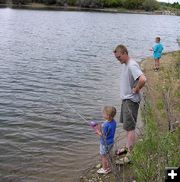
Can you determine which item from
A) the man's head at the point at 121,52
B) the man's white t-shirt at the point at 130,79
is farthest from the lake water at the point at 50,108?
the man's head at the point at 121,52

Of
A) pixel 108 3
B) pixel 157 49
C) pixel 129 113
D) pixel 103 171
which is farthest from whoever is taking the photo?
pixel 108 3

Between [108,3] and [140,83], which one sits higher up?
[108,3]

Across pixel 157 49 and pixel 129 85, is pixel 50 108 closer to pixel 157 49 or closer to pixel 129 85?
pixel 129 85

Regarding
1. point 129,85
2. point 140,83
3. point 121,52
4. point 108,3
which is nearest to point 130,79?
point 129,85

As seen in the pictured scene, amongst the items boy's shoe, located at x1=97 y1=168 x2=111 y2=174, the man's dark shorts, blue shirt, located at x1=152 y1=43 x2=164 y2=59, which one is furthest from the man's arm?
blue shirt, located at x1=152 y1=43 x2=164 y2=59

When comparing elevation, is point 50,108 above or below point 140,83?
below

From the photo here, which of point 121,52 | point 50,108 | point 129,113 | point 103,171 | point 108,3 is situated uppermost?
point 108,3

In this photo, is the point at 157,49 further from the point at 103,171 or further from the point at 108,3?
the point at 108,3

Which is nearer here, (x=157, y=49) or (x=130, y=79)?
(x=130, y=79)

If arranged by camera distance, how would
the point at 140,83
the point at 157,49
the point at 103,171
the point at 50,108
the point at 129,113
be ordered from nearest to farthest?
the point at 140,83 → the point at 129,113 → the point at 103,171 → the point at 50,108 → the point at 157,49

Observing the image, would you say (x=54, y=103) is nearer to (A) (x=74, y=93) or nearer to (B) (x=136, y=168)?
(A) (x=74, y=93)

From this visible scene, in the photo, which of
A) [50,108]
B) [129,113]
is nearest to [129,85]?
[129,113]

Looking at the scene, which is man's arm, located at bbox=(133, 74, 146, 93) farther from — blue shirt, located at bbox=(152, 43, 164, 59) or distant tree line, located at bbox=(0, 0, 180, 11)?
distant tree line, located at bbox=(0, 0, 180, 11)

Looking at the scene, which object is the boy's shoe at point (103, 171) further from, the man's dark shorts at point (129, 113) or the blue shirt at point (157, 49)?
the blue shirt at point (157, 49)
